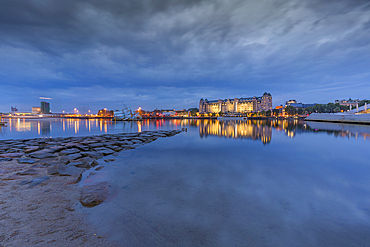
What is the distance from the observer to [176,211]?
5.32 metres

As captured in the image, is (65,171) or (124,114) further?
(124,114)

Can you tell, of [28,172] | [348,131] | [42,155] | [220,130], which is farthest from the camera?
[220,130]

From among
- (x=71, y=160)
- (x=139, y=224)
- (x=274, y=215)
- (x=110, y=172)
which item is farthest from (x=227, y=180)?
(x=71, y=160)

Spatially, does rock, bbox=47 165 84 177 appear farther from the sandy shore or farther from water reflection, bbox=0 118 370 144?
water reflection, bbox=0 118 370 144

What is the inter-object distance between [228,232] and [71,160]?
10520 millimetres

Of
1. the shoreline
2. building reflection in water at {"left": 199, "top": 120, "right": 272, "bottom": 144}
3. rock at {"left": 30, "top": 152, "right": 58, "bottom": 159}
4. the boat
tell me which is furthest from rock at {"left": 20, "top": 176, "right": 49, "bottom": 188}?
the boat

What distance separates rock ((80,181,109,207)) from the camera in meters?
5.55

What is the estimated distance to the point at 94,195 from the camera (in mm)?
5957

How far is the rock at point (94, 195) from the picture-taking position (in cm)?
555

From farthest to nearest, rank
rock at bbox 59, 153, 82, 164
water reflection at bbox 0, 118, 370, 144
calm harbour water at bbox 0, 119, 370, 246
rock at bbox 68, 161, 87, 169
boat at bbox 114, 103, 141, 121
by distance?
boat at bbox 114, 103, 141, 121 → water reflection at bbox 0, 118, 370, 144 → rock at bbox 59, 153, 82, 164 → rock at bbox 68, 161, 87, 169 → calm harbour water at bbox 0, 119, 370, 246

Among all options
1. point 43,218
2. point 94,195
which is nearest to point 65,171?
point 94,195

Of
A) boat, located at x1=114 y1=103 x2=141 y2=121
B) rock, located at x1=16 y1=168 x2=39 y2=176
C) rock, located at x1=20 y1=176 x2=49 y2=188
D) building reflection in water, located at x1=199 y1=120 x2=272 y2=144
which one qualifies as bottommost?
building reflection in water, located at x1=199 y1=120 x2=272 y2=144

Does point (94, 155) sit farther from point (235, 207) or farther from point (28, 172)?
point (235, 207)

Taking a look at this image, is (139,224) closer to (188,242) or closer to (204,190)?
(188,242)
